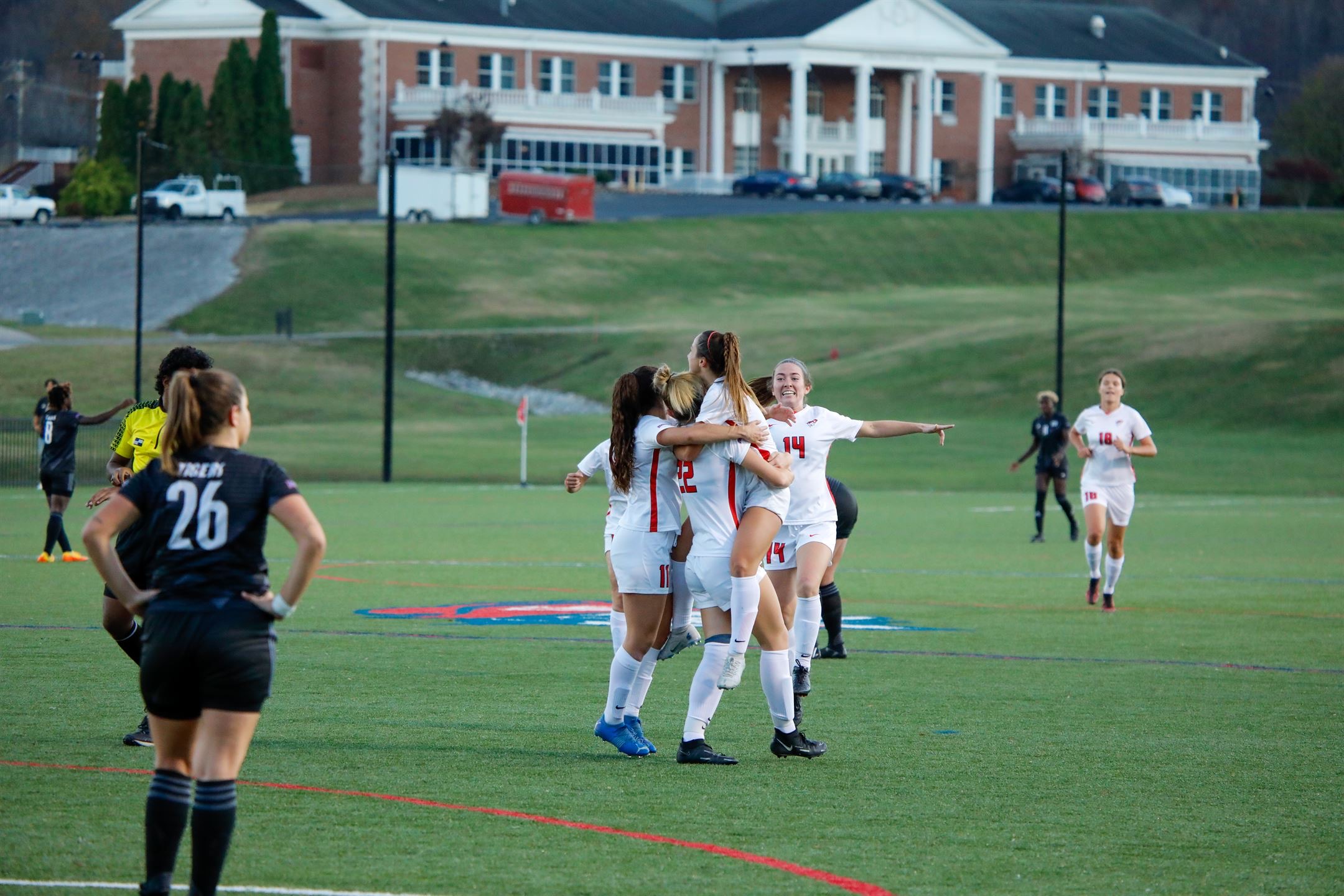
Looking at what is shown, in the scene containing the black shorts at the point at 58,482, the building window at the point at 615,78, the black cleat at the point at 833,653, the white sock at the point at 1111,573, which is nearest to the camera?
the black cleat at the point at 833,653

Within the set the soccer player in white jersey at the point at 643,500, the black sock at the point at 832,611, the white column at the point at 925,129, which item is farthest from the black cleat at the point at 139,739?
the white column at the point at 925,129

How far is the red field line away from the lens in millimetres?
7102

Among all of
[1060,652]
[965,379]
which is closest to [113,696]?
[1060,652]

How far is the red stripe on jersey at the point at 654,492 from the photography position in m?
9.25

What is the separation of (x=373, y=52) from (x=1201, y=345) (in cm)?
4779

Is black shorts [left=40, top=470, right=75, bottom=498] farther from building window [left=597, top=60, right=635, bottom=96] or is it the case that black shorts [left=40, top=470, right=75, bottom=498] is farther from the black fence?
building window [left=597, top=60, right=635, bottom=96]

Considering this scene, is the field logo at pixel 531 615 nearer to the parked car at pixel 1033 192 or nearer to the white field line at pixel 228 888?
the white field line at pixel 228 888

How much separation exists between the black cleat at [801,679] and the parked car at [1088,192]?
85.7 m

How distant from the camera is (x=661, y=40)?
317 feet

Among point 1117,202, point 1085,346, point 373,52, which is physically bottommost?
point 1085,346

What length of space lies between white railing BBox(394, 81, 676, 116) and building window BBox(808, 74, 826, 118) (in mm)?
7930

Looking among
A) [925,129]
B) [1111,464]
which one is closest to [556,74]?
[925,129]

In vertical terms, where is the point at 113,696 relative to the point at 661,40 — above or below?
below

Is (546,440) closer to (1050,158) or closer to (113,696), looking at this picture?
(113,696)
